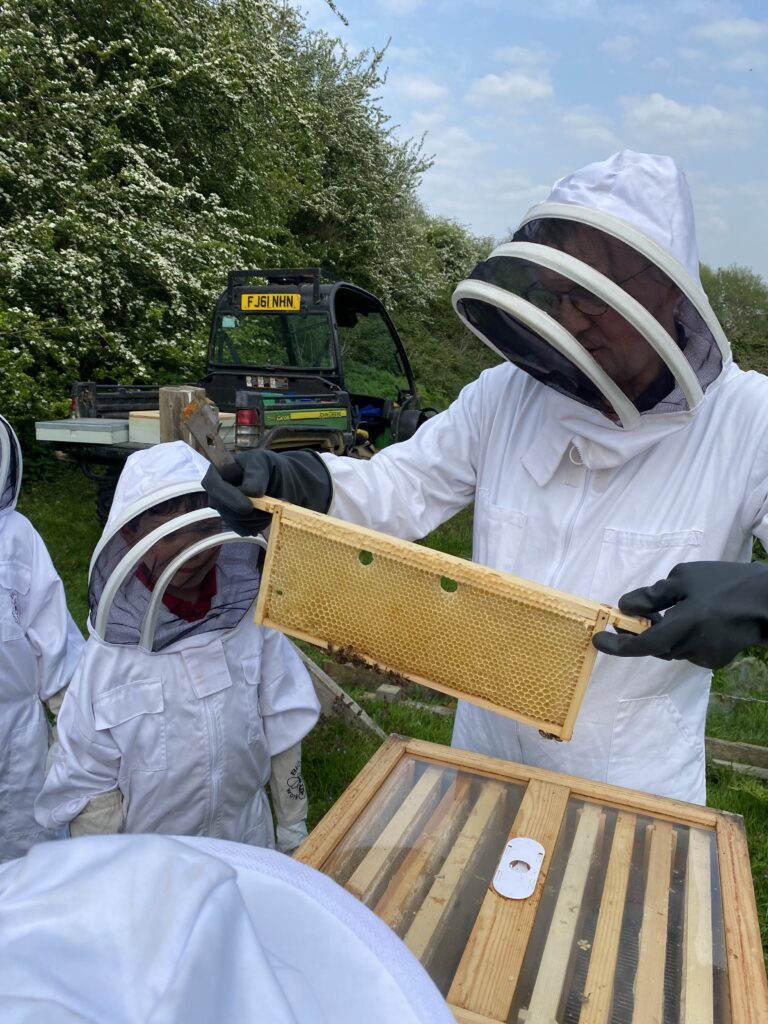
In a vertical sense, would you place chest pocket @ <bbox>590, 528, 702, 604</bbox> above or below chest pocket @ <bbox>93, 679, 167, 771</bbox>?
above

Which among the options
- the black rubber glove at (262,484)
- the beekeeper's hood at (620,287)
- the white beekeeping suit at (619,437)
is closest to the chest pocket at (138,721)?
the black rubber glove at (262,484)

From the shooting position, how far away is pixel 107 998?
45cm

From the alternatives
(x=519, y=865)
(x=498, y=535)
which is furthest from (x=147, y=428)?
(x=519, y=865)

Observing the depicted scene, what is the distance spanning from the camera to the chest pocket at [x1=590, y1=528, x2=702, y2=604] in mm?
1702

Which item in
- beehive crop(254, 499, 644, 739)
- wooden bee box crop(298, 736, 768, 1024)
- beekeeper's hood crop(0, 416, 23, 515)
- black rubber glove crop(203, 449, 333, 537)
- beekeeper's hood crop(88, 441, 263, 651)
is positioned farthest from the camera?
beekeeper's hood crop(0, 416, 23, 515)

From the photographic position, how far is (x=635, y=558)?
5.65 feet

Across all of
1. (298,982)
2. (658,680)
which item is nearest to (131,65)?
(658,680)

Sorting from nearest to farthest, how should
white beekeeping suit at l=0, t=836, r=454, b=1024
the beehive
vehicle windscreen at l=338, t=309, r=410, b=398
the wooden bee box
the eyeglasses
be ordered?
1. white beekeeping suit at l=0, t=836, r=454, b=1024
2. the wooden bee box
3. the beehive
4. the eyeglasses
5. vehicle windscreen at l=338, t=309, r=410, b=398

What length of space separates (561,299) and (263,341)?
6.86 metres

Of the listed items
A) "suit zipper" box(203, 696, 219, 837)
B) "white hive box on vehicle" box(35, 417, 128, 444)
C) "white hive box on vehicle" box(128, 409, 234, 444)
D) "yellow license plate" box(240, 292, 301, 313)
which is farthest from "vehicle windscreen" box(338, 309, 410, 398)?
"suit zipper" box(203, 696, 219, 837)

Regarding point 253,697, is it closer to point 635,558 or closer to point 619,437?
point 635,558

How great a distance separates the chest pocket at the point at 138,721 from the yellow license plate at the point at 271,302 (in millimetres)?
6002

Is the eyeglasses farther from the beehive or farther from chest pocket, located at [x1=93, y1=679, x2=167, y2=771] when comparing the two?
chest pocket, located at [x1=93, y1=679, x2=167, y2=771]

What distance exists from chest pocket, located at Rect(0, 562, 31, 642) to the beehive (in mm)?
1466
